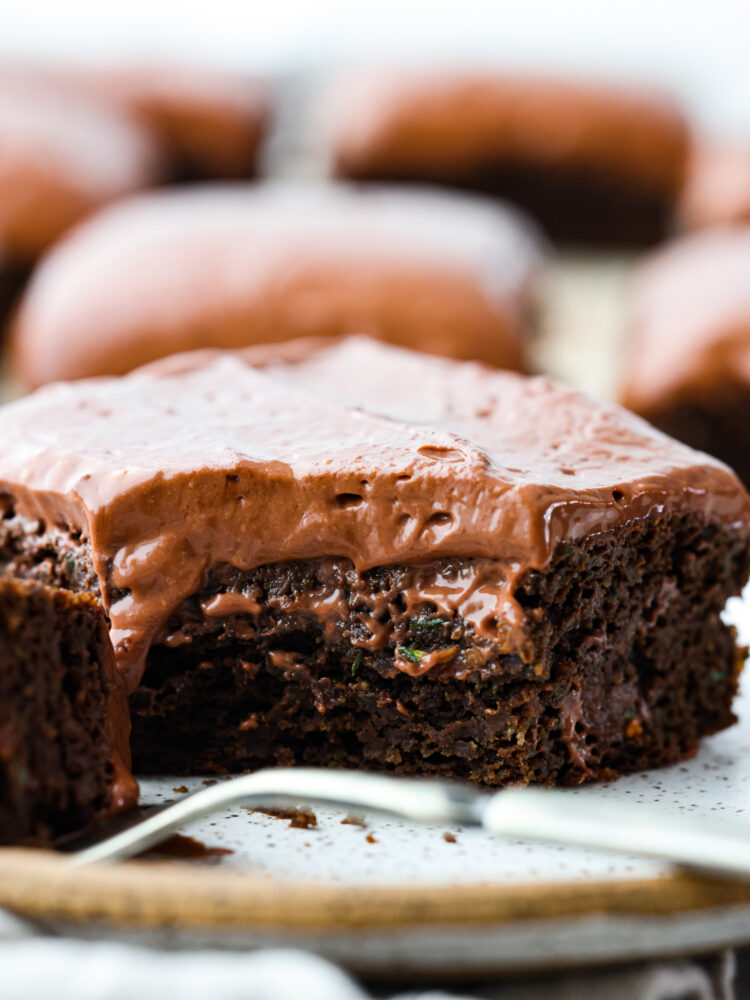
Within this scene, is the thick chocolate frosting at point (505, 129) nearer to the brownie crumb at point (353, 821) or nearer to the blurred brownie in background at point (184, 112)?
the blurred brownie in background at point (184, 112)

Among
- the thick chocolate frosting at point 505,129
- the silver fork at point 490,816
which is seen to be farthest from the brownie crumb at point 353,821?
the thick chocolate frosting at point 505,129

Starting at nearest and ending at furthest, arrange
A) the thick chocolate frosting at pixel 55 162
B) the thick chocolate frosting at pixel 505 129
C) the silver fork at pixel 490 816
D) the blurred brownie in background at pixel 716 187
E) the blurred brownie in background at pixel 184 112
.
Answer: the silver fork at pixel 490 816 < the thick chocolate frosting at pixel 55 162 < the blurred brownie in background at pixel 716 187 < the thick chocolate frosting at pixel 505 129 < the blurred brownie in background at pixel 184 112

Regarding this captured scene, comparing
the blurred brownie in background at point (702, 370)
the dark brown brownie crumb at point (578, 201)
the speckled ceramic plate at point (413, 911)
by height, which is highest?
the dark brown brownie crumb at point (578, 201)

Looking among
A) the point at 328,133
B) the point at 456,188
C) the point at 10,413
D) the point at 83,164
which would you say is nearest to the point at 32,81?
the point at 83,164

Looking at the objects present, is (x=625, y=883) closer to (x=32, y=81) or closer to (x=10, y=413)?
(x=10, y=413)

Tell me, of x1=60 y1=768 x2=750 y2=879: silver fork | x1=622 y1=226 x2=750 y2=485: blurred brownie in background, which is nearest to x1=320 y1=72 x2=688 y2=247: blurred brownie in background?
x1=622 y1=226 x2=750 y2=485: blurred brownie in background
